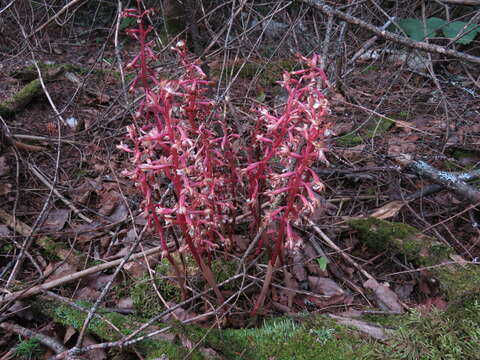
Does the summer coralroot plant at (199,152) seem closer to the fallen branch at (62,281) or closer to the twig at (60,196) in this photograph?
the fallen branch at (62,281)

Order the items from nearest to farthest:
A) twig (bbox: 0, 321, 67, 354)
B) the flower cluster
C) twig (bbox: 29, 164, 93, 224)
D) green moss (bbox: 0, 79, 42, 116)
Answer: the flower cluster, twig (bbox: 0, 321, 67, 354), twig (bbox: 29, 164, 93, 224), green moss (bbox: 0, 79, 42, 116)

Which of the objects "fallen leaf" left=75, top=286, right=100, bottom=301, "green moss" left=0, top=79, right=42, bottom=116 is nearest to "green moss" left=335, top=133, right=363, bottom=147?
"fallen leaf" left=75, top=286, right=100, bottom=301

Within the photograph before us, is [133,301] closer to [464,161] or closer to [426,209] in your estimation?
[426,209]

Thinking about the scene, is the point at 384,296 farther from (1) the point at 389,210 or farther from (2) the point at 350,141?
(2) the point at 350,141

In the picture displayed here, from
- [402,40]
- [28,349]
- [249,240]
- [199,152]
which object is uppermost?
[402,40]

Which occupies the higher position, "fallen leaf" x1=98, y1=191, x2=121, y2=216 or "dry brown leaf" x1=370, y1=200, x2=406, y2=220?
"fallen leaf" x1=98, y1=191, x2=121, y2=216

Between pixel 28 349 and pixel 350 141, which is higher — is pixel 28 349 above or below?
above

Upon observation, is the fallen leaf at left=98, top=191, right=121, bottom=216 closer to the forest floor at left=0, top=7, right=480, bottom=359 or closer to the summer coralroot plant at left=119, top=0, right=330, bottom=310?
the forest floor at left=0, top=7, right=480, bottom=359

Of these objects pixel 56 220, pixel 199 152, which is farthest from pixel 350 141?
pixel 56 220

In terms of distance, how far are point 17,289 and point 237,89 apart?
3.19 meters

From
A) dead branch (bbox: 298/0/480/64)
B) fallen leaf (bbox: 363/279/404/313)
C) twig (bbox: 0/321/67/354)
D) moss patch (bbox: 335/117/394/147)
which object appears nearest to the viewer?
dead branch (bbox: 298/0/480/64)

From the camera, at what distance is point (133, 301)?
2.13m

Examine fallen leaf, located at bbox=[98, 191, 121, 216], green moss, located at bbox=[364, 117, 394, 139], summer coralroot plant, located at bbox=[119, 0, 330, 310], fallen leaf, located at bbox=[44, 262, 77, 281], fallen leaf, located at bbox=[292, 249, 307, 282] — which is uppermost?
summer coralroot plant, located at bbox=[119, 0, 330, 310]

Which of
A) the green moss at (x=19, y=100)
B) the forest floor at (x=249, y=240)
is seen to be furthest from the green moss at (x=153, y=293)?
the green moss at (x=19, y=100)
